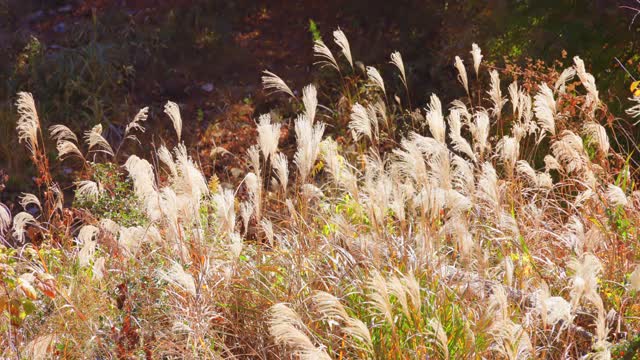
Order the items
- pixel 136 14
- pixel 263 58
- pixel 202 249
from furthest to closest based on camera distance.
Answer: pixel 136 14 < pixel 263 58 < pixel 202 249

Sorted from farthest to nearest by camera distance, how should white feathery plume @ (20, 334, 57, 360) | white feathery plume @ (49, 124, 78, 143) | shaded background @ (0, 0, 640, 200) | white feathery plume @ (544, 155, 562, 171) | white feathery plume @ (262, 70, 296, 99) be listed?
shaded background @ (0, 0, 640, 200) → white feathery plume @ (262, 70, 296, 99) → white feathery plume @ (49, 124, 78, 143) → white feathery plume @ (544, 155, 562, 171) → white feathery plume @ (20, 334, 57, 360)

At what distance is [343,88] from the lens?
8125 millimetres

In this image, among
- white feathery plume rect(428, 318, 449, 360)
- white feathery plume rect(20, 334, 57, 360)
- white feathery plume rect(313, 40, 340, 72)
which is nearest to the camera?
white feathery plume rect(428, 318, 449, 360)

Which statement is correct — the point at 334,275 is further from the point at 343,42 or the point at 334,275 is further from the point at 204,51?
the point at 204,51

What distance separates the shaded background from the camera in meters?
8.20

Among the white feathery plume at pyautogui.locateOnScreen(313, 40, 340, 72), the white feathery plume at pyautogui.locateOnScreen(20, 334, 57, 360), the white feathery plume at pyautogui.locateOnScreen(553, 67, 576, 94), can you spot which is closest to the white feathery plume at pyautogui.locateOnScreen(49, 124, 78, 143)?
the white feathery plume at pyautogui.locateOnScreen(20, 334, 57, 360)

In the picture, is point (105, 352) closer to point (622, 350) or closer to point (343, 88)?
point (622, 350)

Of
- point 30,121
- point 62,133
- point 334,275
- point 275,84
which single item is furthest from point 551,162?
point 275,84

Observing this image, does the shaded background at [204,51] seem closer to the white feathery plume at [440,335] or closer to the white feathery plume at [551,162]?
the white feathery plume at [551,162]

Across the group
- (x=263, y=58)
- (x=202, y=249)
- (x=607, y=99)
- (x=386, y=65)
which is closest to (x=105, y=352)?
(x=202, y=249)

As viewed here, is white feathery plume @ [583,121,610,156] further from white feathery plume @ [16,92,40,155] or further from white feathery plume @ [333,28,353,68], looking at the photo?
white feathery plume @ [16,92,40,155]

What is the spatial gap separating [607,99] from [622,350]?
11.8ft

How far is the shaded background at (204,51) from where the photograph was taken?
8.20 meters

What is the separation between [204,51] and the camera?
983cm
